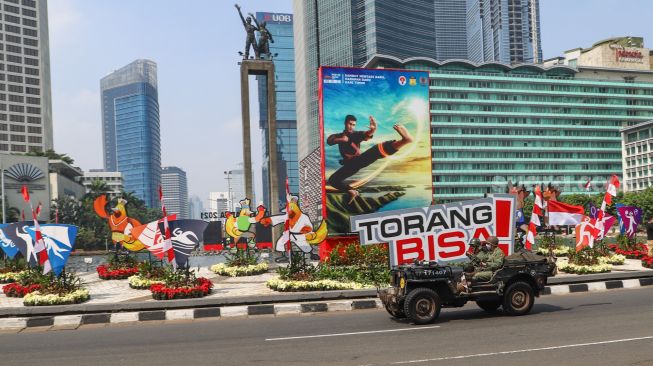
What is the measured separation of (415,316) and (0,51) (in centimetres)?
14934

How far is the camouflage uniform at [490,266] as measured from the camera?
11.8 m

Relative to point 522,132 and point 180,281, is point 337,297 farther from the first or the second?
point 522,132

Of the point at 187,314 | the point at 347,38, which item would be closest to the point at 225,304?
the point at 187,314

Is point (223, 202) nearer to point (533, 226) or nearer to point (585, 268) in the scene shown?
point (585, 268)

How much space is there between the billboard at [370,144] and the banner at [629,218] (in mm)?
8720

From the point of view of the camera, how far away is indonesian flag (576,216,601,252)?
20.2m

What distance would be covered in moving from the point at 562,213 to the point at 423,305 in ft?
43.2

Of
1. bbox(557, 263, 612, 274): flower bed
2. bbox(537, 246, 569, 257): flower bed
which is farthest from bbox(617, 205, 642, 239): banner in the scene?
bbox(557, 263, 612, 274): flower bed

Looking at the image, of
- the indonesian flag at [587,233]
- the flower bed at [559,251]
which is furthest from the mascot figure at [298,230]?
the flower bed at [559,251]

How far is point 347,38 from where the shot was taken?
17525 centimetres

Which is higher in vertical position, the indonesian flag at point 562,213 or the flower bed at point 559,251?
the indonesian flag at point 562,213

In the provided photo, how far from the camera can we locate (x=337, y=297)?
15148mm

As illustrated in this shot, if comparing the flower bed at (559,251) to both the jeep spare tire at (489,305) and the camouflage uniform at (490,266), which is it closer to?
the jeep spare tire at (489,305)

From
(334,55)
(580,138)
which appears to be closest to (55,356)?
(580,138)
